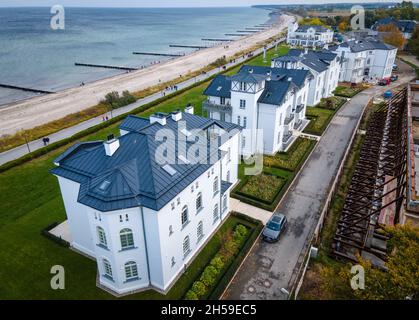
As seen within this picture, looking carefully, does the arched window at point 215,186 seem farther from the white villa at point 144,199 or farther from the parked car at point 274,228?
the parked car at point 274,228

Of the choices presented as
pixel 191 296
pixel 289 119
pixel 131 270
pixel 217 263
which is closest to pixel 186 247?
pixel 217 263

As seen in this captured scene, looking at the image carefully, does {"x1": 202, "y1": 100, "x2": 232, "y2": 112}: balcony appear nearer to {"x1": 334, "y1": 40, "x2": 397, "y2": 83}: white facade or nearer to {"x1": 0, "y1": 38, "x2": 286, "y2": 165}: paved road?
{"x1": 0, "y1": 38, "x2": 286, "y2": 165}: paved road

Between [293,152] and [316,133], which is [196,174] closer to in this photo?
[293,152]

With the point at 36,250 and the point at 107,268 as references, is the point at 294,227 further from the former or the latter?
the point at 36,250

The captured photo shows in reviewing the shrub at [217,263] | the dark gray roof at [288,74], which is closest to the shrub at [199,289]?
the shrub at [217,263]

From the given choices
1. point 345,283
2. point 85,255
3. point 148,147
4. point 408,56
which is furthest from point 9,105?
point 408,56
